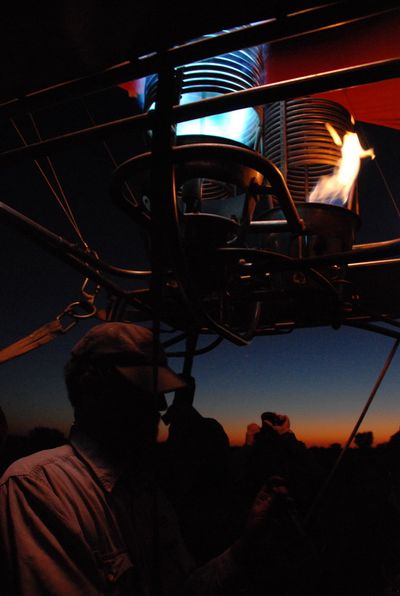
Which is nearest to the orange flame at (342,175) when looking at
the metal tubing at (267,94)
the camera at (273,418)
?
the metal tubing at (267,94)

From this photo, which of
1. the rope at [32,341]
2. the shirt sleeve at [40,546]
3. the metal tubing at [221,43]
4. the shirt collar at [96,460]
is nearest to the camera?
the metal tubing at [221,43]

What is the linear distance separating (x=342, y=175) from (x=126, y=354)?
74 centimetres

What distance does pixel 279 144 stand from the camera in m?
1.20

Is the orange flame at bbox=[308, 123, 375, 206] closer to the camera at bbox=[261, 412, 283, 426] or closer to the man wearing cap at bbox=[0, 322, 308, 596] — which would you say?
the man wearing cap at bbox=[0, 322, 308, 596]

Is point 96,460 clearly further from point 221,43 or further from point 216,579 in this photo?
point 221,43

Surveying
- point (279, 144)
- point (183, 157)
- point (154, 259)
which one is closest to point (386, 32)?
point (279, 144)

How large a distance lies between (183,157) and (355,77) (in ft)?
0.85

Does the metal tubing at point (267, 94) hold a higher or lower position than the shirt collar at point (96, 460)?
higher

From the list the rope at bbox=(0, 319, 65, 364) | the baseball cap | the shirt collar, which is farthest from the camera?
the rope at bbox=(0, 319, 65, 364)

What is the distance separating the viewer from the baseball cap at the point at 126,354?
1.31m

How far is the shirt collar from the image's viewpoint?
1233 mm

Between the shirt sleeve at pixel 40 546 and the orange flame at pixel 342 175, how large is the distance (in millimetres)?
909

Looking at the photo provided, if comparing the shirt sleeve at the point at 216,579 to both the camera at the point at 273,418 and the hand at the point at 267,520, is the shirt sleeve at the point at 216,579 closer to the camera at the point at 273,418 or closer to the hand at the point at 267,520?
the hand at the point at 267,520

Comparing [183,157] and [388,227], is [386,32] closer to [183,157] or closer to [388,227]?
[183,157]
